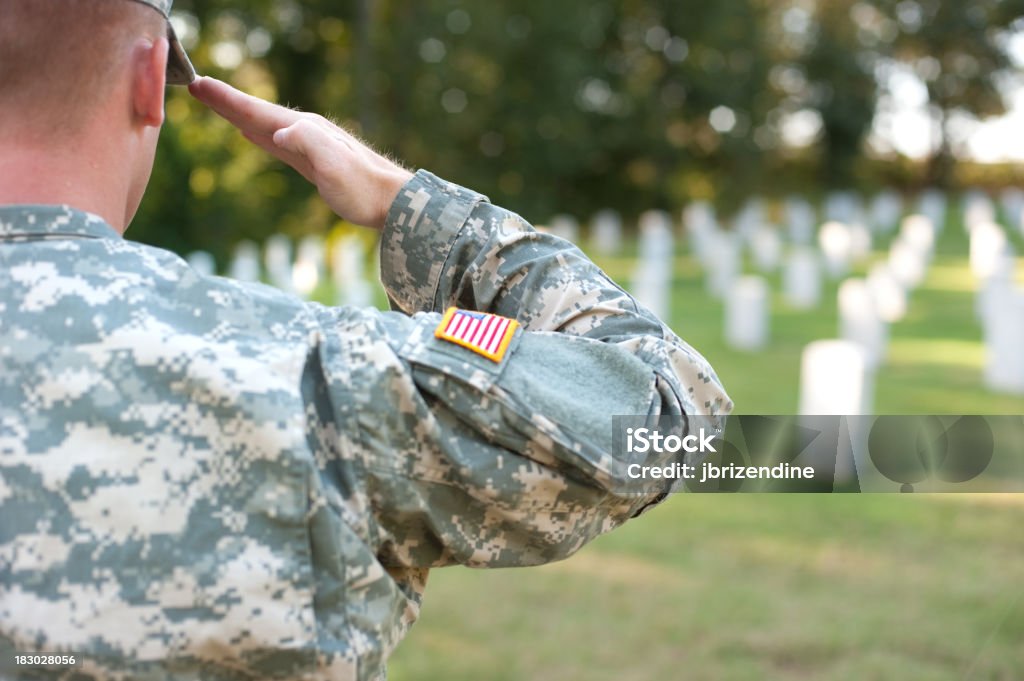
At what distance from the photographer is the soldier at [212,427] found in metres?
1.32

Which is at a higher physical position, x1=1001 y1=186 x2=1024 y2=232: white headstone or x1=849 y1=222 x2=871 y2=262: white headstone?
x1=1001 y1=186 x2=1024 y2=232: white headstone

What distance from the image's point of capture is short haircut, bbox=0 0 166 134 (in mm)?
1381

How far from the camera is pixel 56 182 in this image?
1.41 m

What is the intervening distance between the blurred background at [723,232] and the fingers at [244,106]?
0.84ft

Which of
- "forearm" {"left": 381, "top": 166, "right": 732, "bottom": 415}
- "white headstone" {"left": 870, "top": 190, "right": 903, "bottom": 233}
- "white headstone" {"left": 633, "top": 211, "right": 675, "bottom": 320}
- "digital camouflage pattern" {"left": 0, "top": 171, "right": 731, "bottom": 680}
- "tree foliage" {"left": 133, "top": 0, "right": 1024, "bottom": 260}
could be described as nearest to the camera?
"digital camouflage pattern" {"left": 0, "top": 171, "right": 731, "bottom": 680}

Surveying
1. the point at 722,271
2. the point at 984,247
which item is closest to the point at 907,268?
the point at 984,247

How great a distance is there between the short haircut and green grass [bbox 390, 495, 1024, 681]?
136 inches

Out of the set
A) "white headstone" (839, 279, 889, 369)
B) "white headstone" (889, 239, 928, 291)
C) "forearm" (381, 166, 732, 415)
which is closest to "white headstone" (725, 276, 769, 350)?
"white headstone" (839, 279, 889, 369)

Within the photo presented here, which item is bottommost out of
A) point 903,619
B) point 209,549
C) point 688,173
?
point 903,619

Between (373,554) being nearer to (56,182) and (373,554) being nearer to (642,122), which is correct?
(56,182)

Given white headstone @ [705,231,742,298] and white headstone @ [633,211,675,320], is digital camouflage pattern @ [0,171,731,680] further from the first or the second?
white headstone @ [705,231,742,298]

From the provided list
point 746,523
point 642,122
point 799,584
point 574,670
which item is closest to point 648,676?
point 574,670

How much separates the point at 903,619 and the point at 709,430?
3.78 metres

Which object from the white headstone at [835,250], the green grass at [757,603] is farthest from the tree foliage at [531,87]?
the green grass at [757,603]
